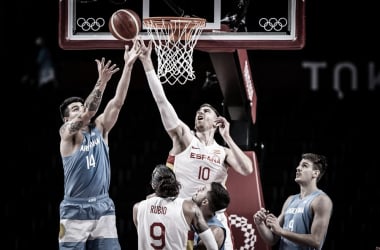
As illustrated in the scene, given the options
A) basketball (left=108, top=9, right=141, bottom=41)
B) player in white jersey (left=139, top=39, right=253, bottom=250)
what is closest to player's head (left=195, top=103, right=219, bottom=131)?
player in white jersey (left=139, top=39, right=253, bottom=250)

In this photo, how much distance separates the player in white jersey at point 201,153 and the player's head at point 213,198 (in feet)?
2.35

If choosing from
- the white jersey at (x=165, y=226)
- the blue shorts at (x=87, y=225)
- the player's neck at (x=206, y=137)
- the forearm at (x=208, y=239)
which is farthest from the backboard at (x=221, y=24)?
the forearm at (x=208, y=239)

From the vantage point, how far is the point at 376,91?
36.1 feet

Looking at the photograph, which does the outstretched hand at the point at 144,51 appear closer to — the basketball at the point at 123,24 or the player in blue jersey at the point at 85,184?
the basketball at the point at 123,24

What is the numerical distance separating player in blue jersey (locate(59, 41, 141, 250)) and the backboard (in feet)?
2.28

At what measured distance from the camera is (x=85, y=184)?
5719mm

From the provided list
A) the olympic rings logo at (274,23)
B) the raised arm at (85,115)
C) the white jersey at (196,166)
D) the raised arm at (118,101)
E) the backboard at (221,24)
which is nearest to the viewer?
the raised arm at (85,115)

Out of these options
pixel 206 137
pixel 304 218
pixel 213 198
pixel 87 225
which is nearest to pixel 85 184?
pixel 87 225

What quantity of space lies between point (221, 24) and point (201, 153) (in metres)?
1.05

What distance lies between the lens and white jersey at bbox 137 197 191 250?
5.32 metres

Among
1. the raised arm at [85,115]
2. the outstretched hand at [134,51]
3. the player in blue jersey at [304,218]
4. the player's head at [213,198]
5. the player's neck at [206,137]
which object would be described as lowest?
the player in blue jersey at [304,218]

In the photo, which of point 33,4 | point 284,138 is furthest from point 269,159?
point 33,4

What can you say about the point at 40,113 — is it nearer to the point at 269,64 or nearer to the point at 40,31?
the point at 40,31

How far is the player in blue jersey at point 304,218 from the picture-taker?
5.93 m
